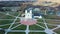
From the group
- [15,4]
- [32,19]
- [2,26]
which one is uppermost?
[15,4]

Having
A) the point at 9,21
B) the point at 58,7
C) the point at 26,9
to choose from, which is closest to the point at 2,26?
the point at 9,21

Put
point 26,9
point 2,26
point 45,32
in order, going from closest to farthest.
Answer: point 45,32 → point 2,26 → point 26,9

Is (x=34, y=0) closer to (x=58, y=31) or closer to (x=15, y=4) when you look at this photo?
(x=15, y=4)

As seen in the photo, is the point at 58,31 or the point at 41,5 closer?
the point at 58,31

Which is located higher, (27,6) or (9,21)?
(27,6)

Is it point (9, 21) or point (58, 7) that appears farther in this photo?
point (58, 7)

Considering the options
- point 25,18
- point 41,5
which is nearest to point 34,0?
point 41,5

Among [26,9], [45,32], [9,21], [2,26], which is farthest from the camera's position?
[26,9]

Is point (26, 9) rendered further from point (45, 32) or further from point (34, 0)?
point (45, 32)

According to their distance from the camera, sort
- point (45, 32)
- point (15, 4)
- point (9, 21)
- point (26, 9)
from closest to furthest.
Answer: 1. point (45, 32)
2. point (9, 21)
3. point (26, 9)
4. point (15, 4)
